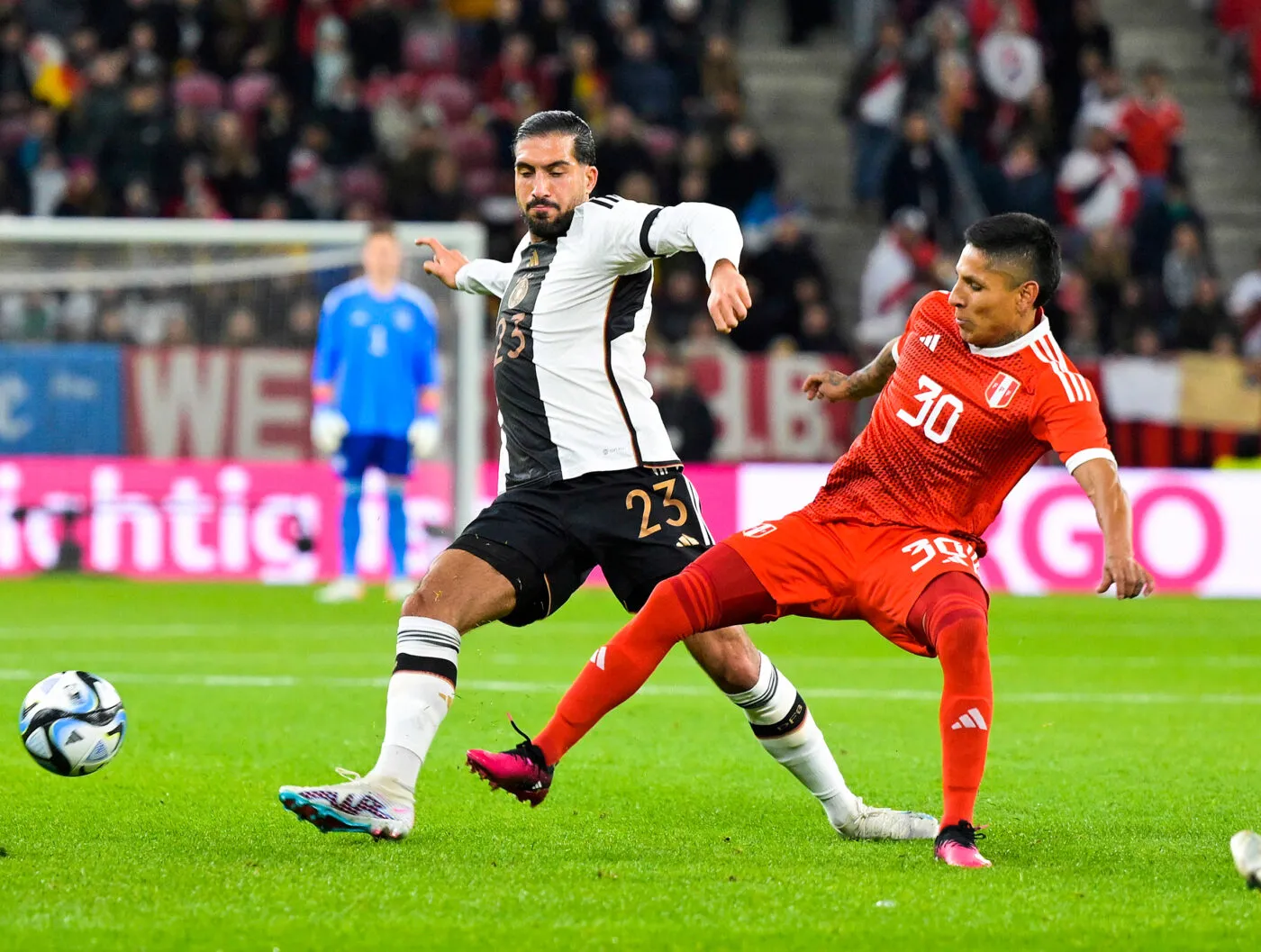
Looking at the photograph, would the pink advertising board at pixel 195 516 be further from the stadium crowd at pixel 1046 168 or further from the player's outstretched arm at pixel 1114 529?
the player's outstretched arm at pixel 1114 529

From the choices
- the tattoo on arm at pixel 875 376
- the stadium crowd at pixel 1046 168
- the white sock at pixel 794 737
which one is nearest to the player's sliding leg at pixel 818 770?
the white sock at pixel 794 737

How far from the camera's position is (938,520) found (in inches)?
210

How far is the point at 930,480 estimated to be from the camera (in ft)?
17.6

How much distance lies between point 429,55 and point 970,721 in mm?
15128

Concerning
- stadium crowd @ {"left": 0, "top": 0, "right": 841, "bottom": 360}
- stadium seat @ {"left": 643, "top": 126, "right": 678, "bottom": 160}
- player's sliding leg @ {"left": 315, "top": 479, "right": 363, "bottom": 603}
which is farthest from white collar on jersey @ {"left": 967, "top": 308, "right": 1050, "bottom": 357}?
stadium seat @ {"left": 643, "top": 126, "right": 678, "bottom": 160}

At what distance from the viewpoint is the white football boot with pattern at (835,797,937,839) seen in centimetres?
545

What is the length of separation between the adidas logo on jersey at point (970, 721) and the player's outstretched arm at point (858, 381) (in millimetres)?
1101

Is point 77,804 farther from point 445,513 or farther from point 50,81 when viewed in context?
point 50,81

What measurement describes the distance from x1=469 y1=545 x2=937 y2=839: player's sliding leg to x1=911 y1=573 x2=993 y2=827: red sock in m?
0.50

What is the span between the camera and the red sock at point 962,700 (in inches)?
194

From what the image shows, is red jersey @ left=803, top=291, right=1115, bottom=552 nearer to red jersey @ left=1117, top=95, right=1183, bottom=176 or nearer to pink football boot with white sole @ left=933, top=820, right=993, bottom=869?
pink football boot with white sole @ left=933, top=820, right=993, bottom=869

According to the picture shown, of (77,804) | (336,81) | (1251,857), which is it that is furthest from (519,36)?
(1251,857)

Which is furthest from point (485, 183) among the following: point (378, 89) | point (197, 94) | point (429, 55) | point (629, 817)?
point (629, 817)

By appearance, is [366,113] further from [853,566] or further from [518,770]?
[518,770]
